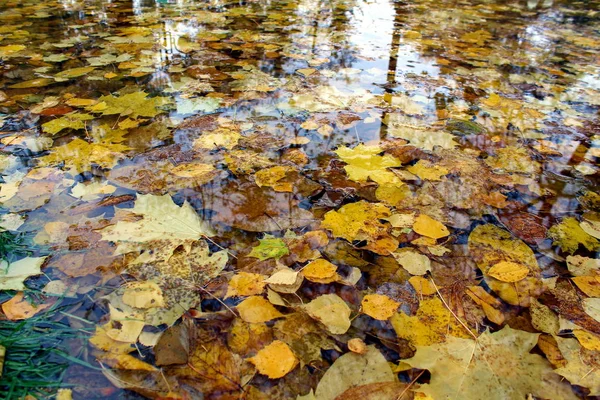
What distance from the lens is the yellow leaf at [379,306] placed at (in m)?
1.08

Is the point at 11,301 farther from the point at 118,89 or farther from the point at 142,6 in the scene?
the point at 142,6

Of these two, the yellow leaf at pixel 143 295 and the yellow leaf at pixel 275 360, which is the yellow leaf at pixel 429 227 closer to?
the yellow leaf at pixel 275 360

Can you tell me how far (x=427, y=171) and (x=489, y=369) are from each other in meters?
0.98

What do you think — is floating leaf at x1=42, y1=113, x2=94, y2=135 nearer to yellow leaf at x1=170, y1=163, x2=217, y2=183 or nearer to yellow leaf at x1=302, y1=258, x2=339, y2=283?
yellow leaf at x1=170, y1=163, x2=217, y2=183

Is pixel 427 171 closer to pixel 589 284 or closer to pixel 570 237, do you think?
pixel 570 237

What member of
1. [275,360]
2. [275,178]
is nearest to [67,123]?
[275,178]

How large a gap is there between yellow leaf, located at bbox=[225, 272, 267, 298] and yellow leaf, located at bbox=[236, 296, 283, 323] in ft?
0.09

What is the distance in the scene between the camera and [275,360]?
947 millimetres

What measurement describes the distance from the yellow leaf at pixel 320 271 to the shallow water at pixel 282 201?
1 centimetres

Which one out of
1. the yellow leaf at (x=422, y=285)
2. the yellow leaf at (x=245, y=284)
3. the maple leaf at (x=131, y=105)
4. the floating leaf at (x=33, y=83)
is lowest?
the yellow leaf at (x=422, y=285)

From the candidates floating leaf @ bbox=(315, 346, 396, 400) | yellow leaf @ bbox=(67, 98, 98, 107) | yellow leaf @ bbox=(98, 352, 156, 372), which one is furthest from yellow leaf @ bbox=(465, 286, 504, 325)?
yellow leaf @ bbox=(67, 98, 98, 107)

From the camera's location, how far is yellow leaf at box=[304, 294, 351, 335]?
3.39 ft

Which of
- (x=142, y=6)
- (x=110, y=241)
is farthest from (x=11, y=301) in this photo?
(x=142, y=6)

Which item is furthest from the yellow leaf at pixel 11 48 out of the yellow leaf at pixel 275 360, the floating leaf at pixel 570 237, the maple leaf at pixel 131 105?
the floating leaf at pixel 570 237
